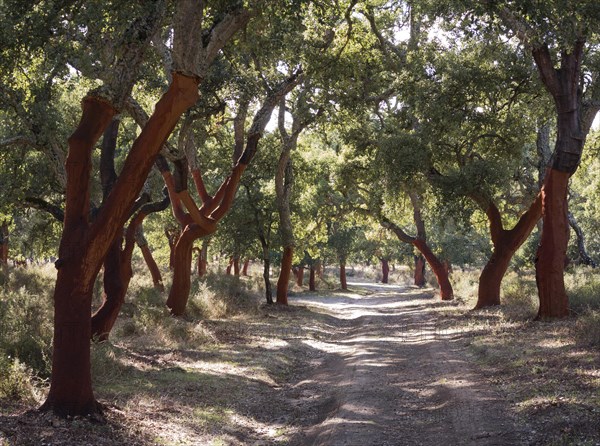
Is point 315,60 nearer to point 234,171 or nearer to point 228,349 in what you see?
point 234,171

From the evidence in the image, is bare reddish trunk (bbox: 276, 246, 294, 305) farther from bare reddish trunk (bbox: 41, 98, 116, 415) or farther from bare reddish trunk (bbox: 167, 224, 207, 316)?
bare reddish trunk (bbox: 41, 98, 116, 415)

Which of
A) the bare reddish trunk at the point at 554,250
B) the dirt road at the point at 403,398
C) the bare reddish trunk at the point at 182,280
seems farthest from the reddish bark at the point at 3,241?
the bare reddish trunk at the point at 554,250

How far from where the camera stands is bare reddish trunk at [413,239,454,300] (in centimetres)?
2877

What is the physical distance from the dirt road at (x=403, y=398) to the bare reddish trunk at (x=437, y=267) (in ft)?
44.2

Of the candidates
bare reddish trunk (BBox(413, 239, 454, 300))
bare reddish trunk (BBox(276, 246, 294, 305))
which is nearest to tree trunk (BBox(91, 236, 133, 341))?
bare reddish trunk (BBox(276, 246, 294, 305))

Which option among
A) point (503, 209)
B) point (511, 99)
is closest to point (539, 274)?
point (511, 99)

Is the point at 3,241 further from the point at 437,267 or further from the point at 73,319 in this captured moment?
the point at 73,319

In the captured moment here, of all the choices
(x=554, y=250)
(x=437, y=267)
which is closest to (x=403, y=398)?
(x=554, y=250)

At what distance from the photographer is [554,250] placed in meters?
14.6

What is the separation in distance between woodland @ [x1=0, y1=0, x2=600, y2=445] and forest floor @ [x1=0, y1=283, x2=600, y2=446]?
0.09 m

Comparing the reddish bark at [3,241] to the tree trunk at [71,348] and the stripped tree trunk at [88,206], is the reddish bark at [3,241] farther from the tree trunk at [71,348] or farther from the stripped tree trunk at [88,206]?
the tree trunk at [71,348]

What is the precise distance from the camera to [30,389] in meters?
7.54

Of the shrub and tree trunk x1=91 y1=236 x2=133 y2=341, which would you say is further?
tree trunk x1=91 y1=236 x2=133 y2=341

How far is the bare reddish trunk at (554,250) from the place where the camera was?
47.8 ft
